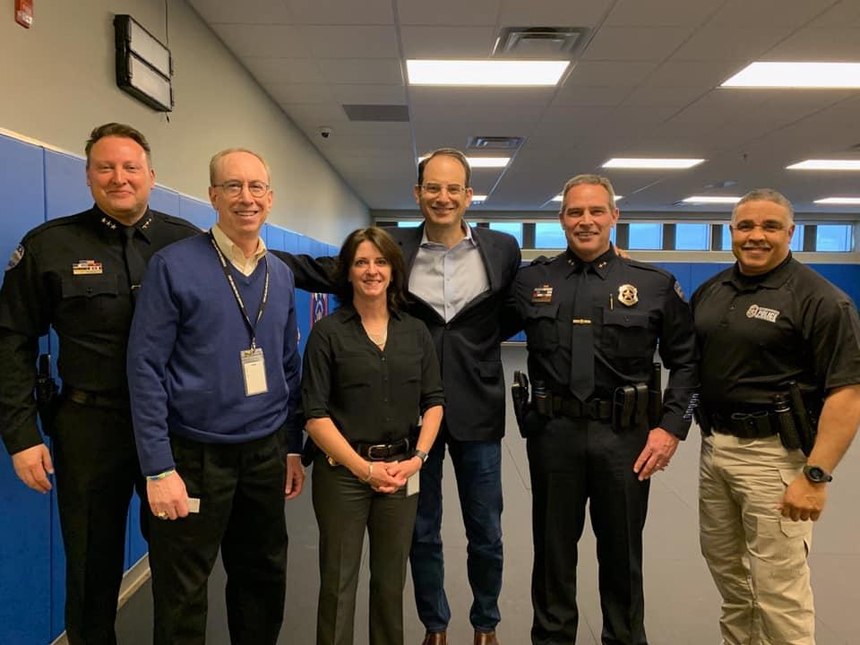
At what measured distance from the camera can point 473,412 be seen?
226cm

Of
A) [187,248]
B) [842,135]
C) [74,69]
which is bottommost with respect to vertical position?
[187,248]

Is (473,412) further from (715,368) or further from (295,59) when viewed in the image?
(295,59)

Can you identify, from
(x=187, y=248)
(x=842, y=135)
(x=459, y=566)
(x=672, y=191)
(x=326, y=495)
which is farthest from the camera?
(x=672, y=191)

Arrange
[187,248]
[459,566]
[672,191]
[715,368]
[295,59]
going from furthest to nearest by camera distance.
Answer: [672,191]
[295,59]
[459,566]
[715,368]
[187,248]

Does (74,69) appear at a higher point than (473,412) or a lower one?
higher

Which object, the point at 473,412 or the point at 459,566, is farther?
the point at 459,566

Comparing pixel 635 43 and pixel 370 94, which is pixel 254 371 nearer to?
pixel 635 43

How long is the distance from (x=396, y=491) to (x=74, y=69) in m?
2.22

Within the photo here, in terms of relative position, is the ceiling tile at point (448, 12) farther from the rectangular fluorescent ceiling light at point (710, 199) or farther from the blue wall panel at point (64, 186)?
the rectangular fluorescent ceiling light at point (710, 199)

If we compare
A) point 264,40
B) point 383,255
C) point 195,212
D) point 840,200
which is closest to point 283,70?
point 264,40

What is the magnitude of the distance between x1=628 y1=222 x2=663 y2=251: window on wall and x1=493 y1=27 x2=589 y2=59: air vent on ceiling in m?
10.6

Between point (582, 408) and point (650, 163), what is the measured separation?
7.64 metres

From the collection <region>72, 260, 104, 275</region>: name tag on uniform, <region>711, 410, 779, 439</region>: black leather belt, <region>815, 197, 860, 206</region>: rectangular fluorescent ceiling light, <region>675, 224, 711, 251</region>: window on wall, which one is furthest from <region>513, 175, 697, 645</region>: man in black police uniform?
<region>675, 224, 711, 251</region>: window on wall

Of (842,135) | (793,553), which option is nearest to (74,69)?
(793,553)
